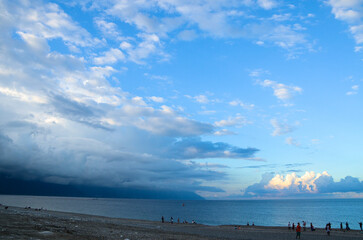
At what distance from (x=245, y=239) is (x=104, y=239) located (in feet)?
82.0

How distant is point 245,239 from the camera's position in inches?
1543

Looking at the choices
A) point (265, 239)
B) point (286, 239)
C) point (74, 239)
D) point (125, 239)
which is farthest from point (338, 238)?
point (74, 239)

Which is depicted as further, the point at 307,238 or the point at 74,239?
the point at 307,238

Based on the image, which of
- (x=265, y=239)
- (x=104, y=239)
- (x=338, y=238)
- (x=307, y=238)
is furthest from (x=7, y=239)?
(x=338, y=238)

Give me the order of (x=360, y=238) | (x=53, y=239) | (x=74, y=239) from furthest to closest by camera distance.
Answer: (x=360, y=238) → (x=74, y=239) → (x=53, y=239)

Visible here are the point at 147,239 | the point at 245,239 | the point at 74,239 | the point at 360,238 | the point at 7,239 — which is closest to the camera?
the point at 7,239

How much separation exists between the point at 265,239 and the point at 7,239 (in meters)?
35.9

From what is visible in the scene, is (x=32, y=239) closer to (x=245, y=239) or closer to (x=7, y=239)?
(x=7, y=239)

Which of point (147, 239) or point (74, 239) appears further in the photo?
point (147, 239)

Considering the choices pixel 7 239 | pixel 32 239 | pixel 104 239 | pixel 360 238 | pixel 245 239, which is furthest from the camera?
pixel 360 238

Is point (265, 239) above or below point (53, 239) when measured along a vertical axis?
below

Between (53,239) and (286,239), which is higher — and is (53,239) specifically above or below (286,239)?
above

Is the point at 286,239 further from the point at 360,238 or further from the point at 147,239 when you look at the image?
the point at 147,239

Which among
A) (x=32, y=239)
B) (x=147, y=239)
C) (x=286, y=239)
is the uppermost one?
(x=32, y=239)
